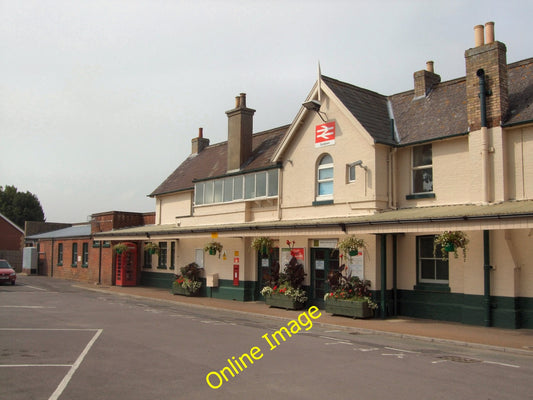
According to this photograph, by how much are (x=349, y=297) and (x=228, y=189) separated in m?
8.83

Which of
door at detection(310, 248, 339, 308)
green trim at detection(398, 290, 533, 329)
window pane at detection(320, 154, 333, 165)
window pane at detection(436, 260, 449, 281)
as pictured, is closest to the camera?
green trim at detection(398, 290, 533, 329)

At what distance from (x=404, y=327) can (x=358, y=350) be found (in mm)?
3608

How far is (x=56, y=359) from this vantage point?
30.2 feet

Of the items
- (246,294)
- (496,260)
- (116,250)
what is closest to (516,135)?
(496,260)

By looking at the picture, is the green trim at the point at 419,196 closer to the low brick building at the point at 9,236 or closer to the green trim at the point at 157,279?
the green trim at the point at 157,279

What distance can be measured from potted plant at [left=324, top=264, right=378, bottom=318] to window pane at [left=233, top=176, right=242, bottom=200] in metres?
6.86

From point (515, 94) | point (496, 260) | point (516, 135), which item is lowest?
point (496, 260)

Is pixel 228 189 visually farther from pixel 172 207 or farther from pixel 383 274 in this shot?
pixel 383 274

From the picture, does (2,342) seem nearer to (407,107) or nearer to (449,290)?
(449,290)

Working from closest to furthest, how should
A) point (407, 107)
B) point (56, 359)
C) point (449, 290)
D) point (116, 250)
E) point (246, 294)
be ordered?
point (56, 359)
point (449, 290)
point (407, 107)
point (246, 294)
point (116, 250)

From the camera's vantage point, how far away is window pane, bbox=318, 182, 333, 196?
59.4 ft

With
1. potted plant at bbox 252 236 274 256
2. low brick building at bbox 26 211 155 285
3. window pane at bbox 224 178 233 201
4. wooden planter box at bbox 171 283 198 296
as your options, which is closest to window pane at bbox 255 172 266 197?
window pane at bbox 224 178 233 201

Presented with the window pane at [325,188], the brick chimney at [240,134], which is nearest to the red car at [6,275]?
the brick chimney at [240,134]

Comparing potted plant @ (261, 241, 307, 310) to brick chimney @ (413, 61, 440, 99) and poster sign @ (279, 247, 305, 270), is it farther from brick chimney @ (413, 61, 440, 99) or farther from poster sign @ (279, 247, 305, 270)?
brick chimney @ (413, 61, 440, 99)
